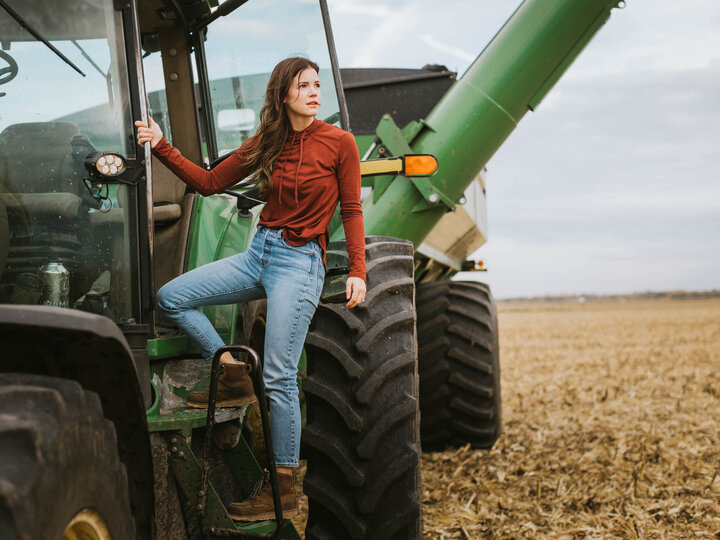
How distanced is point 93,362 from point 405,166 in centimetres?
160

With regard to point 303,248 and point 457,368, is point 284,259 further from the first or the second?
point 457,368

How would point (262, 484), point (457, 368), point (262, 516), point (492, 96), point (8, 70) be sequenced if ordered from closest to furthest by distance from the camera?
point (8, 70) → point (262, 516) → point (262, 484) → point (492, 96) → point (457, 368)

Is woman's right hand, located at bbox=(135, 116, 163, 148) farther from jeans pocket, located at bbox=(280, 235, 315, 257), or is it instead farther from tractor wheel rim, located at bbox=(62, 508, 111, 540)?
tractor wheel rim, located at bbox=(62, 508, 111, 540)

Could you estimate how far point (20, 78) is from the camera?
241cm

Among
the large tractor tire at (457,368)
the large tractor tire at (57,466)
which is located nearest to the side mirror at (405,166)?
the large tractor tire at (57,466)

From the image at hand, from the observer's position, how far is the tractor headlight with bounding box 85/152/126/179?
2436mm

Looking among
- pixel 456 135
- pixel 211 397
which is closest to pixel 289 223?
pixel 211 397

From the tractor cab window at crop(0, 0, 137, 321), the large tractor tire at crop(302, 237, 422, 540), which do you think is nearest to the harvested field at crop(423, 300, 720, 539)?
the large tractor tire at crop(302, 237, 422, 540)

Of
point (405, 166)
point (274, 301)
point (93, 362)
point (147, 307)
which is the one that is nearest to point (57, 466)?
point (93, 362)

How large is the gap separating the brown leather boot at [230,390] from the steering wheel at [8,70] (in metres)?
1.15

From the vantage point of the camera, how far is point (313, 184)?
2.69 meters

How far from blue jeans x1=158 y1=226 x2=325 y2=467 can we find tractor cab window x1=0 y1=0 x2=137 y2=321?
0.68 ft

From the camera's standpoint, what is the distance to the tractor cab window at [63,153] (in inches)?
93.7

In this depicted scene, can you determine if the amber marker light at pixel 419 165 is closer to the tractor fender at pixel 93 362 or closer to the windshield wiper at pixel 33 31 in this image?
the windshield wiper at pixel 33 31
